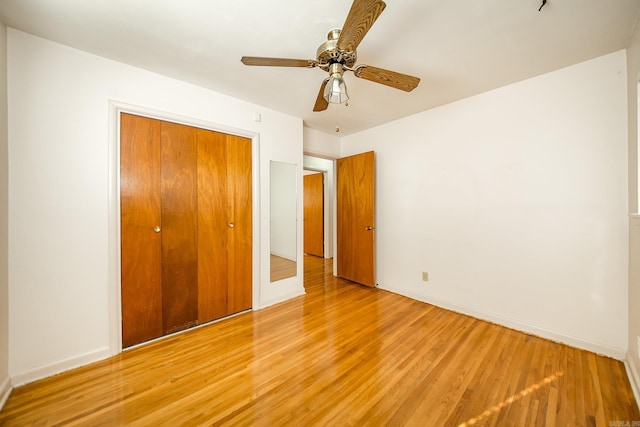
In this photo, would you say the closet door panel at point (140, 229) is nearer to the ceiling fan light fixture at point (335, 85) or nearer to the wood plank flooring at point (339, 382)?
the wood plank flooring at point (339, 382)

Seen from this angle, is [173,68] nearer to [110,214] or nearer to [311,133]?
[110,214]

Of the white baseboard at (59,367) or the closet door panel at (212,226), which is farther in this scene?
the closet door panel at (212,226)

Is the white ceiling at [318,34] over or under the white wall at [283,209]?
over

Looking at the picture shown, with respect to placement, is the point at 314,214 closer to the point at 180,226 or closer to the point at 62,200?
the point at 180,226

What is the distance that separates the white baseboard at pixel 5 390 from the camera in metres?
1.45

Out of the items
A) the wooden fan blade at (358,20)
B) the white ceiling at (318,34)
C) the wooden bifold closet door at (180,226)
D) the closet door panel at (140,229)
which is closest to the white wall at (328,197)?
the wooden bifold closet door at (180,226)

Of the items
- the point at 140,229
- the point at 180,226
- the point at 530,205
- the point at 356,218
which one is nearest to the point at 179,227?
the point at 180,226

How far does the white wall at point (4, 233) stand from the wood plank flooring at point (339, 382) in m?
0.18

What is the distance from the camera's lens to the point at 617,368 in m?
1.74

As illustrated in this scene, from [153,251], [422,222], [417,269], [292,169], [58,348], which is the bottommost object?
[58,348]

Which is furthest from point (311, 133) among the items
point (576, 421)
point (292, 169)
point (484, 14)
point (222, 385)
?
point (576, 421)

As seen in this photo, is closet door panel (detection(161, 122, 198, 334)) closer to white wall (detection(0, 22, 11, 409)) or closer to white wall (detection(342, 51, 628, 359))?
white wall (detection(0, 22, 11, 409))

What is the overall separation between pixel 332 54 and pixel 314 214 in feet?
13.7

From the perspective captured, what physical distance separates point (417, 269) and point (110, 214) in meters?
3.26
